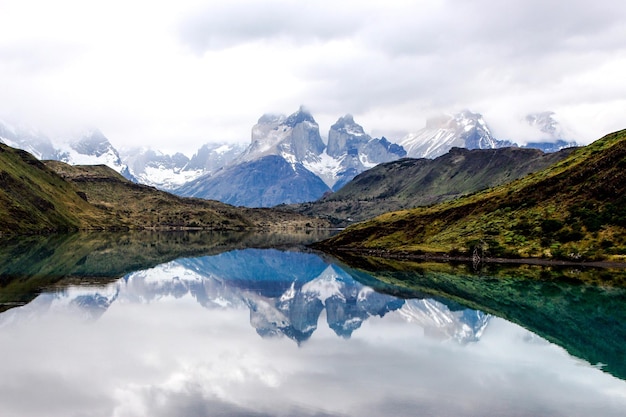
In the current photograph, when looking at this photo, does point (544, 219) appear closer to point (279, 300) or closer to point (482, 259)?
point (482, 259)

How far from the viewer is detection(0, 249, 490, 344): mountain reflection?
67750mm

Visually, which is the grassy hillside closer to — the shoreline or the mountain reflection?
the shoreline

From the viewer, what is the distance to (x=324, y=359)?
49469 millimetres

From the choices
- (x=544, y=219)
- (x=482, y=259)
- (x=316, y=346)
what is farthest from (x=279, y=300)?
(x=544, y=219)

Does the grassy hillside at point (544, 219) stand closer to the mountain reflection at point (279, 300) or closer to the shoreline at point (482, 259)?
the shoreline at point (482, 259)

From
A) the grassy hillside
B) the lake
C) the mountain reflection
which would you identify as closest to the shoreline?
the grassy hillside

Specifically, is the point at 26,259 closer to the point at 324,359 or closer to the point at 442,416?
the point at 324,359

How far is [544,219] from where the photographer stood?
147000 millimetres

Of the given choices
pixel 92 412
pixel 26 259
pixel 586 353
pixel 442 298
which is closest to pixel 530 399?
pixel 586 353

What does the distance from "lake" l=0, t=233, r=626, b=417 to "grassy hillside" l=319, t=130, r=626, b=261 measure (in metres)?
24.1

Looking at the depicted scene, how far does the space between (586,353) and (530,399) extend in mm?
18404

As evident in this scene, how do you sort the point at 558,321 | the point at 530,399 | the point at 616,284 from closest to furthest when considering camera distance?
the point at 530,399, the point at 558,321, the point at 616,284

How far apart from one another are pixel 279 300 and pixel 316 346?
4149cm

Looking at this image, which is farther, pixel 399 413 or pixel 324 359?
pixel 324 359
